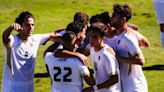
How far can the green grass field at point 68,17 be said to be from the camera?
1486cm

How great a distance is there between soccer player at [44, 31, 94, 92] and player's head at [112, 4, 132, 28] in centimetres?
69

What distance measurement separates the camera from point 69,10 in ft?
76.2

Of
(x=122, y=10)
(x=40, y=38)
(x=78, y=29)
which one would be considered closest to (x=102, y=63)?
(x=78, y=29)

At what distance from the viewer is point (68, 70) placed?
7.48 metres

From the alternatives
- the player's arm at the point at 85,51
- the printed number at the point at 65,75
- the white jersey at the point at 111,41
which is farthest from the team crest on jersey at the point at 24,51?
the white jersey at the point at 111,41

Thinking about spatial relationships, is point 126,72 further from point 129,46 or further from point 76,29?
point 76,29

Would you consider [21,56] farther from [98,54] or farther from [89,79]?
[98,54]

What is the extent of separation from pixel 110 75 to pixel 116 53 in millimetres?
461

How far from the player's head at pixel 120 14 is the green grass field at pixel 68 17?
6028mm

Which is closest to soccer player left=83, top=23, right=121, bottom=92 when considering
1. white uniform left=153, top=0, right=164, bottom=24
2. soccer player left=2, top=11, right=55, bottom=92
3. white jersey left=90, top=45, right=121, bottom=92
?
white jersey left=90, top=45, right=121, bottom=92

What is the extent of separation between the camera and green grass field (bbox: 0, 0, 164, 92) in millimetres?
14859

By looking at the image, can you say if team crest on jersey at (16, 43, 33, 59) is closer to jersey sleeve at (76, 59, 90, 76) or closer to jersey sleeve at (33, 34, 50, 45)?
jersey sleeve at (33, 34, 50, 45)

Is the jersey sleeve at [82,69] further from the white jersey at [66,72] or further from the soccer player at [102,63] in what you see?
the soccer player at [102,63]

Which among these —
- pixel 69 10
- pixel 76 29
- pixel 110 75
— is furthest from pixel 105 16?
pixel 69 10
